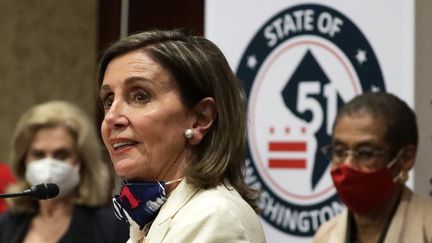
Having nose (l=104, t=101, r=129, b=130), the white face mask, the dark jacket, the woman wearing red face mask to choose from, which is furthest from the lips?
the white face mask

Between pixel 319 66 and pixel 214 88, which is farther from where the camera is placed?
pixel 319 66

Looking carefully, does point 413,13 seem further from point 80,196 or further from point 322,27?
point 80,196

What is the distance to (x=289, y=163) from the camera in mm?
2887

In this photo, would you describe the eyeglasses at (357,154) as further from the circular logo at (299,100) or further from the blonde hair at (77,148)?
the blonde hair at (77,148)

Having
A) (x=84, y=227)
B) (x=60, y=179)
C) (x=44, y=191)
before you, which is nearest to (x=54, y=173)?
(x=60, y=179)

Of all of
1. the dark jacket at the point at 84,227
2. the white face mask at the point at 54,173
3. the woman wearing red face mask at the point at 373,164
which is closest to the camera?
the woman wearing red face mask at the point at 373,164

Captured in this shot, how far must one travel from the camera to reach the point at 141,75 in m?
1.90

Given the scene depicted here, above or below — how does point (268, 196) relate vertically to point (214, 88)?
below

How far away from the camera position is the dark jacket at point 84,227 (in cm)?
338

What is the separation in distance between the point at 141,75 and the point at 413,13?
1060mm

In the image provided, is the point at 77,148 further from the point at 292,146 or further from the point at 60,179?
the point at 292,146

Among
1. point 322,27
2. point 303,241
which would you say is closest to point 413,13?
point 322,27

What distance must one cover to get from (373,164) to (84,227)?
48.5 inches

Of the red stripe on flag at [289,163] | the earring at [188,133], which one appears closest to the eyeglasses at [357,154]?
the red stripe on flag at [289,163]
